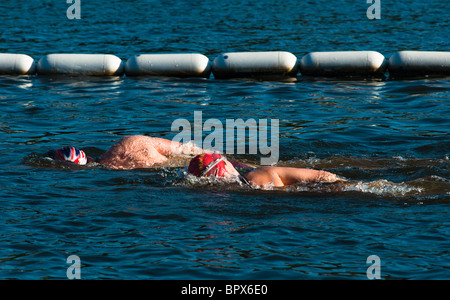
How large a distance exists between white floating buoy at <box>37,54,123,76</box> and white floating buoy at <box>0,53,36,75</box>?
→ 348 mm

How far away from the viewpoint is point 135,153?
894cm

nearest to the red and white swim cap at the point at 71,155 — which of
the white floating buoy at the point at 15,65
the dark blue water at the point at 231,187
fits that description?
Result: the dark blue water at the point at 231,187

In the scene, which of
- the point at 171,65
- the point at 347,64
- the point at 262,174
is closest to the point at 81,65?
the point at 171,65

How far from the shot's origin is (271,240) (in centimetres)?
668

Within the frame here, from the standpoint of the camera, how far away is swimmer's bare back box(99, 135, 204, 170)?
887 centimetres

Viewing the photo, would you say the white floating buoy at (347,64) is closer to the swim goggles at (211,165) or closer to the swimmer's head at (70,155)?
the swimmer's head at (70,155)

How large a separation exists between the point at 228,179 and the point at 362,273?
2673mm

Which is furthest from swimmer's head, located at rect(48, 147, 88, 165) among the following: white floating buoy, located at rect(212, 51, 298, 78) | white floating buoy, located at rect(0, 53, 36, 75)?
white floating buoy, located at rect(0, 53, 36, 75)

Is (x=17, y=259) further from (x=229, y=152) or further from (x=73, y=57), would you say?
(x=73, y=57)

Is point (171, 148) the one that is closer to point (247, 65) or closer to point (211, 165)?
point (211, 165)

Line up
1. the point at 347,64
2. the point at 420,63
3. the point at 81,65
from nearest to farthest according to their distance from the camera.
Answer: the point at 420,63, the point at 347,64, the point at 81,65

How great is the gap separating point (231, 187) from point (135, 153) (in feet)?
4.94

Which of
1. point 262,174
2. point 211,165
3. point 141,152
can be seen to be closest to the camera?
point 262,174

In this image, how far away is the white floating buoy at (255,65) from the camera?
48.6ft
